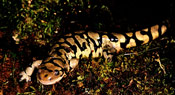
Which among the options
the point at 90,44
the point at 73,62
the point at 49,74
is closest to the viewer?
the point at 49,74

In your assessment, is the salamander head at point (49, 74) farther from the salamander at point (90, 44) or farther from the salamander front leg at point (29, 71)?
the salamander front leg at point (29, 71)

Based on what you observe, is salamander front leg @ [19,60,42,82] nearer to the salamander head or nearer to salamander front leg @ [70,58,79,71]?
the salamander head

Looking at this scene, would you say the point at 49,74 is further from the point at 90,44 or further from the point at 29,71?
the point at 90,44

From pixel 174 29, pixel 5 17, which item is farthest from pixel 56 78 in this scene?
pixel 174 29

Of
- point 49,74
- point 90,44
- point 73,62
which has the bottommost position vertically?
point 49,74

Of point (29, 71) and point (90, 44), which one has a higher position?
point (90, 44)

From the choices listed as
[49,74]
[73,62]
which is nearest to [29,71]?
[49,74]
